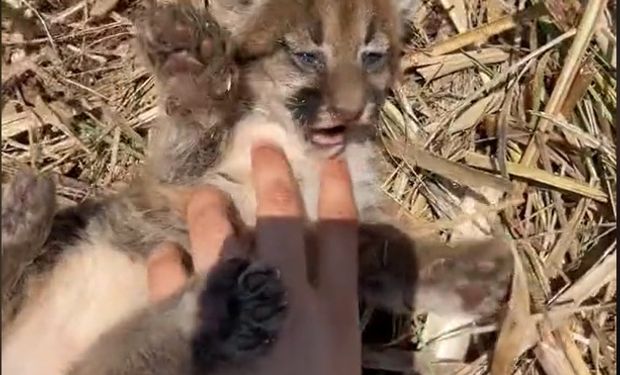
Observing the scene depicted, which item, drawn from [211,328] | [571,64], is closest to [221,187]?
[211,328]

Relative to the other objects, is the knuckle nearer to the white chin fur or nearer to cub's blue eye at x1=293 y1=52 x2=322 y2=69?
the white chin fur

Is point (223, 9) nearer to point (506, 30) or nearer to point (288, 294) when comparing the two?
point (506, 30)

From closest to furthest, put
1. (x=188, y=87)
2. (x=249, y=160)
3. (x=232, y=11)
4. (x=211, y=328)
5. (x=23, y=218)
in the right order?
(x=23, y=218) → (x=211, y=328) → (x=188, y=87) → (x=249, y=160) → (x=232, y=11)

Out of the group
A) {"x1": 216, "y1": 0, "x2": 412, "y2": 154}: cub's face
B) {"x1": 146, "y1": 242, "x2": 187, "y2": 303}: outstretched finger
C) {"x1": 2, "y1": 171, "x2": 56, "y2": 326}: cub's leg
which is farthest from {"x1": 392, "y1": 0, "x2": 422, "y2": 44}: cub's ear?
{"x1": 2, "y1": 171, "x2": 56, "y2": 326}: cub's leg

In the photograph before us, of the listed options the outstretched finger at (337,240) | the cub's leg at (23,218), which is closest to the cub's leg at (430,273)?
the outstretched finger at (337,240)

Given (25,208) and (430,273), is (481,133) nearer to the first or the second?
(430,273)
